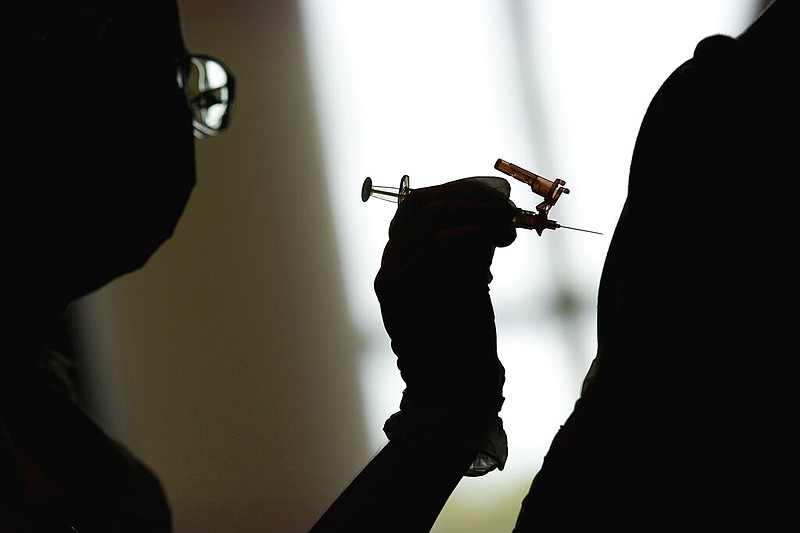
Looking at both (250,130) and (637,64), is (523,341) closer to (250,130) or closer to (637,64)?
(637,64)

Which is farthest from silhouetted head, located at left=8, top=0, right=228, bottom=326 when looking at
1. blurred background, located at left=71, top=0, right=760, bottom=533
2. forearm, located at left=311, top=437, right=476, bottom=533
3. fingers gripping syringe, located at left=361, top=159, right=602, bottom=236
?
blurred background, located at left=71, top=0, right=760, bottom=533

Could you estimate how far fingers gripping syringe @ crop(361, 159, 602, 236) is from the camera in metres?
0.65

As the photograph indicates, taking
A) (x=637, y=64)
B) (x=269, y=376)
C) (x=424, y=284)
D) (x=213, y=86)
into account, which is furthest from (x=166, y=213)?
(x=637, y=64)

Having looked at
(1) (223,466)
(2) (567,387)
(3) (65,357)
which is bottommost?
(1) (223,466)

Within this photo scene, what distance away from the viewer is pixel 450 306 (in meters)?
0.69

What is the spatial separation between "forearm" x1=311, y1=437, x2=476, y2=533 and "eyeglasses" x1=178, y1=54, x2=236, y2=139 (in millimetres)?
447

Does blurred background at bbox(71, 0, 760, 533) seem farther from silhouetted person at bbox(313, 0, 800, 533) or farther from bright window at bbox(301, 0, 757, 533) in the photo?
silhouetted person at bbox(313, 0, 800, 533)

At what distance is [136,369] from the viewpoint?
1.49m

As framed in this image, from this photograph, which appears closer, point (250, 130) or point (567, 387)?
point (567, 387)

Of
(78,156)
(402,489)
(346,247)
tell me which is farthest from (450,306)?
(346,247)

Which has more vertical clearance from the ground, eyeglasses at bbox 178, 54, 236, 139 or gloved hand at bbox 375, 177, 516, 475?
eyeglasses at bbox 178, 54, 236, 139

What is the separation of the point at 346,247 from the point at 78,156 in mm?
Result: 750

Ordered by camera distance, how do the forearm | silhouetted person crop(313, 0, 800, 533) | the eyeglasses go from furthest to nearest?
the eyeglasses
the forearm
silhouetted person crop(313, 0, 800, 533)

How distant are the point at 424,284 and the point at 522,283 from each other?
714 mm
